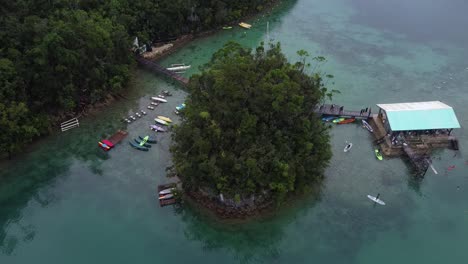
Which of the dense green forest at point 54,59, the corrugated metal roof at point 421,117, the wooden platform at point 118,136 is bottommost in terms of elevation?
the wooden platform at point 118,136

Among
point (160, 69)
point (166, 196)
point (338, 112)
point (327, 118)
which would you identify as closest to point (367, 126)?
point (338, 112)

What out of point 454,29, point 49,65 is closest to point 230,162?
point 49,65

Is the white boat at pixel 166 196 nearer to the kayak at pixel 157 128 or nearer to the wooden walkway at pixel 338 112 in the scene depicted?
the kayak at pixel 157 128

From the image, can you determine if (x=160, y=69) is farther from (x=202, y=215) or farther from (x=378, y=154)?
(x=378, y=154)

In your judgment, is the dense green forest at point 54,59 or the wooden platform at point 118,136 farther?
the wooden platform at point 118,136

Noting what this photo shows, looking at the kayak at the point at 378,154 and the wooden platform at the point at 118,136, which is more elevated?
the wooden platform at the point at 118,136

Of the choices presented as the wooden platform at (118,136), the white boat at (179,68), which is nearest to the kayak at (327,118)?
the white boat at (179,68)
